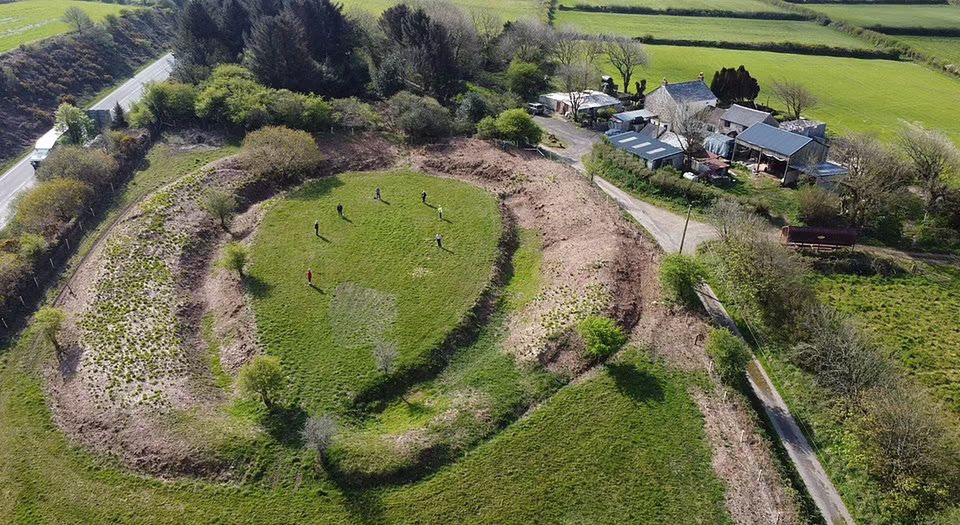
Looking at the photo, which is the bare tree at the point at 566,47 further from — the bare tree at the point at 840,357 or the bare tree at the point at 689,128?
the bare tree at the point at 840,357

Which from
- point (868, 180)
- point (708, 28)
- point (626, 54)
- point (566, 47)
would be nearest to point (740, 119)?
point (868, 180)

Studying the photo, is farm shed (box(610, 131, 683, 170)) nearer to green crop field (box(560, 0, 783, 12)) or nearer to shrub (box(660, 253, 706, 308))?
shrub (box(660, 253, 706, 308))

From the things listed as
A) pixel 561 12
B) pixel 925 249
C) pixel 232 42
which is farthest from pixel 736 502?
pixel 561 12

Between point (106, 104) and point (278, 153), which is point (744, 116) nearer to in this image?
point (278, 153)

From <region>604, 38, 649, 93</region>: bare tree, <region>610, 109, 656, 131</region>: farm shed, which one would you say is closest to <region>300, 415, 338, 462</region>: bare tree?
<region>610, 109, 656, 131</region>: farm shed

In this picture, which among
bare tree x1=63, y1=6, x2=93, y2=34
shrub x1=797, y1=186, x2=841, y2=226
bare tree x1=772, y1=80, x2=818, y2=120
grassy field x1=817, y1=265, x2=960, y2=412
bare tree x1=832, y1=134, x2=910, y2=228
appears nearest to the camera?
grassy field x1=817, y1=265, x2=960, y2=412

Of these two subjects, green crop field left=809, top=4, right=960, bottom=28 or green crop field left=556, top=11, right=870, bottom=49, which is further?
green crop field left=809, top=4, right=960, bottom=28

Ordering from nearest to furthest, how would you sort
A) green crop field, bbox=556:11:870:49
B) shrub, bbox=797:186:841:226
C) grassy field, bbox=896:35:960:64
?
shrub, bbox=797:186:841:226
grassy field, bbox=896:35:960:64
green crop field, bbox=556:11:870:49
